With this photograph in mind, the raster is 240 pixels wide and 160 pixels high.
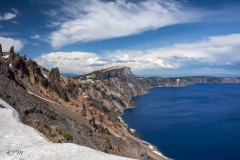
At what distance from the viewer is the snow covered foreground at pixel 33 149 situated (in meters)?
14.5

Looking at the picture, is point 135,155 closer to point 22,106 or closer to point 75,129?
point 75,129

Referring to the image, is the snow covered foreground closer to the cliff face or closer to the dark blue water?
the cliff face

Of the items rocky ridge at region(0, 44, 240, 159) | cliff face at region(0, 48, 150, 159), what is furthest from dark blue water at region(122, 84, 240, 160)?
cliff face at region(0, 48, 150, 159)

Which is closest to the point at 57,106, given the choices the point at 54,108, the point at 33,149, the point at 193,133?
the point at 54,108

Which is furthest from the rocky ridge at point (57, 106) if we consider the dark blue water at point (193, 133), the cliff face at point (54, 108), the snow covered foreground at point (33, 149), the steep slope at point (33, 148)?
the dark blue water at point (193, 133)

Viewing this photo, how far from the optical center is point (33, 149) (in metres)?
15.4

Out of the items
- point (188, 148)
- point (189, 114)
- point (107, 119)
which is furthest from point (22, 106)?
point (189, 114)

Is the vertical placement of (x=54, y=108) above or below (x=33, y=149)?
below

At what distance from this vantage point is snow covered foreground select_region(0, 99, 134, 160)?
47.6ft

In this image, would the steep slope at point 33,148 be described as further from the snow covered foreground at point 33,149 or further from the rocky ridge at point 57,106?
the rocky ridge at point 57,106

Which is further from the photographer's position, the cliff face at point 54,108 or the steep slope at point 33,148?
the cliff face at point 54,108

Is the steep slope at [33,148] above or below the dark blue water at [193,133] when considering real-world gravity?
above

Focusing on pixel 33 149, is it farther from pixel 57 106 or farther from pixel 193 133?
pixel 193 133

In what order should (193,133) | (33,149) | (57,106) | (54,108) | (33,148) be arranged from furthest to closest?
(193,133), (57,106), (54,108), (33,148), (33,149)
